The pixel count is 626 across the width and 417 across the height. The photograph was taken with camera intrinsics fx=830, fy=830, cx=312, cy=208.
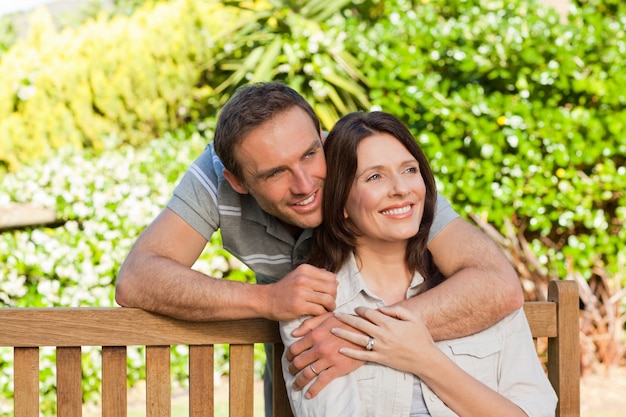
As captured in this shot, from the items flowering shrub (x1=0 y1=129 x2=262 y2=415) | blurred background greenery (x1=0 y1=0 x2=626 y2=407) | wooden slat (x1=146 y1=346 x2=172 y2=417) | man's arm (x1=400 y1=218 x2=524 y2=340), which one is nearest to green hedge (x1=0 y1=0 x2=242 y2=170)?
blurred background greenery (x1=0 y1=0 x2=626 y2=407)

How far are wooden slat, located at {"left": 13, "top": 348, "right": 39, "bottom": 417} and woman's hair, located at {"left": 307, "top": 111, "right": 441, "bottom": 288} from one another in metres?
0.83

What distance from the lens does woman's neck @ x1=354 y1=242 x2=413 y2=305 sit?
2375 millimetres

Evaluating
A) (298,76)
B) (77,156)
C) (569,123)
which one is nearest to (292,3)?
(298,76)

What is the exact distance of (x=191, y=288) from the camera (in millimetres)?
2236

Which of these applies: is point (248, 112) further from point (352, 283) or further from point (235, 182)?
point (352, 283)

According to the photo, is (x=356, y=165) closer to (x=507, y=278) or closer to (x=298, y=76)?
(x=507, y=278)

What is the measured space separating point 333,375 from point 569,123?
315 cm

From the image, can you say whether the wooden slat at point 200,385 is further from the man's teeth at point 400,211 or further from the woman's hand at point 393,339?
the man's teeth at point 400,211

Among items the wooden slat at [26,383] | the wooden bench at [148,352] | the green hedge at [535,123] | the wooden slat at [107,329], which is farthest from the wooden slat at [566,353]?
the green hedge at [535,123]

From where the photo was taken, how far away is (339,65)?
608 cm

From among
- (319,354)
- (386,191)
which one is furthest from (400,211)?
(319,354)

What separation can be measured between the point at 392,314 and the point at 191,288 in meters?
0.54

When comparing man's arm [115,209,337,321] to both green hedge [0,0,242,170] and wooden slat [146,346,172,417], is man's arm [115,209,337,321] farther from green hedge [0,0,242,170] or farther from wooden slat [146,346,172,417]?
green hedge [0,0,242,170]

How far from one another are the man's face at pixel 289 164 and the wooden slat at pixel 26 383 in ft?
2.61
